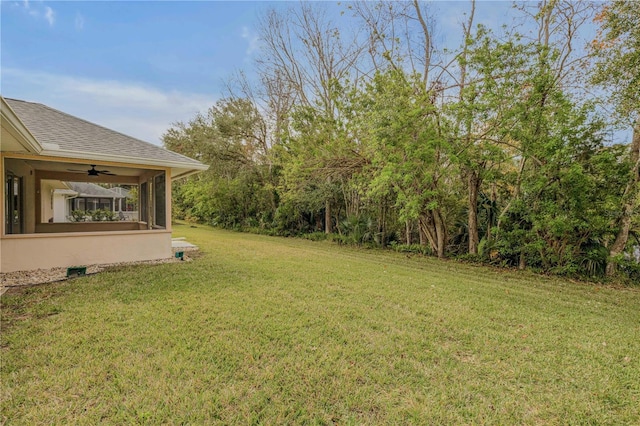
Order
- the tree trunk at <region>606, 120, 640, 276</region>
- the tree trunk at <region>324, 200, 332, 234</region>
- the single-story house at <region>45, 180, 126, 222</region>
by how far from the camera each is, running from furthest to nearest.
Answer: the single-story house at <region>45, 180, 126, 222</region>
the tree trunk at <region>324, 200, 332, 234</region>
the tree trunk at <region>606, 120, 640, 276</region>

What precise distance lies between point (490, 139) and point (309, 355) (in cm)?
768

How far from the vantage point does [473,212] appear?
32.0 feet

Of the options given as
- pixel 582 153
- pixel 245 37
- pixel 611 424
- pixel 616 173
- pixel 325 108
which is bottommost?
pixel 611 424

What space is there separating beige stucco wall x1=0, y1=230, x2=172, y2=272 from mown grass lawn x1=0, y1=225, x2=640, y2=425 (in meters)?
1.81

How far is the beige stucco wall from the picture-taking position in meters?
6.67

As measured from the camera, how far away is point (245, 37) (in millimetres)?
16797

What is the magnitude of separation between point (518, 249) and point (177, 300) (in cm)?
867

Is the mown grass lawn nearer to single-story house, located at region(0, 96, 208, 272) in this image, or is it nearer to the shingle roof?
single-story house, located at region(0, 96, 208, 272)

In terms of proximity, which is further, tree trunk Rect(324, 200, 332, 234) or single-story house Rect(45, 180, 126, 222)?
single-story house Rect(45, 180, 126, 222)

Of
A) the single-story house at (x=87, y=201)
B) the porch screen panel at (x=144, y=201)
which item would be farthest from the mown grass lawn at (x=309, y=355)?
the single-story house at (x=87, y=201)

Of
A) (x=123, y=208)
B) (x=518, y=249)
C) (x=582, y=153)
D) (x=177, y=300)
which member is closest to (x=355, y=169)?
(x=518, y=249)

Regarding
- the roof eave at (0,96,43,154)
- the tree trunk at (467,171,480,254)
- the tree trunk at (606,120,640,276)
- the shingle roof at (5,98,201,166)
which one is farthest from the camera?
the tree trunk at (467,171,480,254)

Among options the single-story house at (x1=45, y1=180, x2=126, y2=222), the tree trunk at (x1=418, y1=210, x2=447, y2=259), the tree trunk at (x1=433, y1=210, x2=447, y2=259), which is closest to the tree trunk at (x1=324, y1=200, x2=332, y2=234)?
the tree trunk at (x1=418, y1=210, x2=447, y2=259)

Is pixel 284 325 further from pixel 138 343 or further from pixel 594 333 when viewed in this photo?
pixel 594 333
